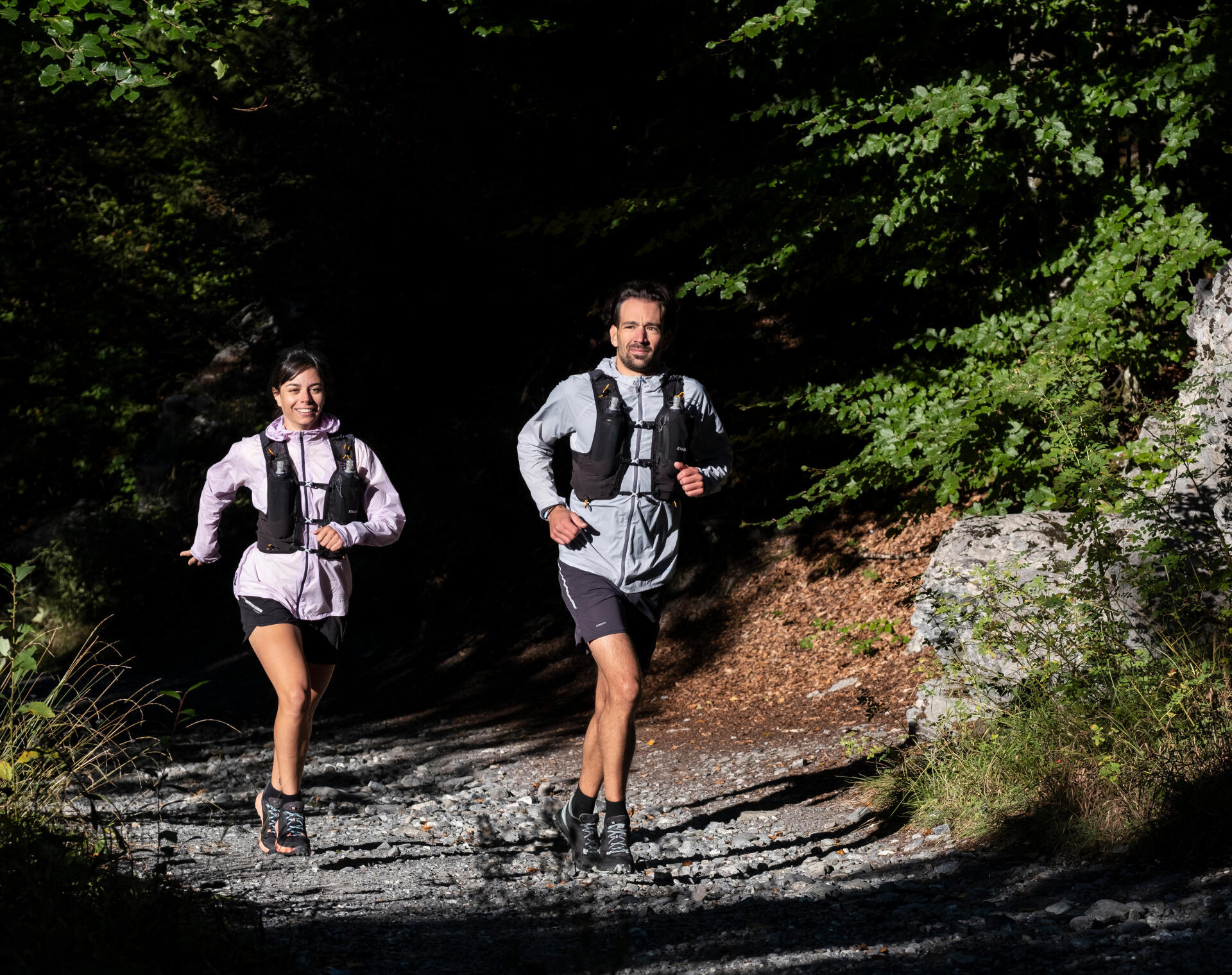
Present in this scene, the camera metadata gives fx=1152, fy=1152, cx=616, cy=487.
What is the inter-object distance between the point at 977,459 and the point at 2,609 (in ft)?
36.7

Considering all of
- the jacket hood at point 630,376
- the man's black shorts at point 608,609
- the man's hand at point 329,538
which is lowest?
the man's black shorts at point 608,609

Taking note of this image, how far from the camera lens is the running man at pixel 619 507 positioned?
182 inches

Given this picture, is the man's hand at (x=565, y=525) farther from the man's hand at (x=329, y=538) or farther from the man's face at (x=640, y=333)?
the man's hand at (x=329, y=538)

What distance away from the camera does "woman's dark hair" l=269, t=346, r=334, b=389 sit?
5.00 m

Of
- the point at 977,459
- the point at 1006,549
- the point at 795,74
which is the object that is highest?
the point at 795,74

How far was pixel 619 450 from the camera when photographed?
15.3ft

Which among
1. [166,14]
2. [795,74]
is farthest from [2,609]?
[795,74]

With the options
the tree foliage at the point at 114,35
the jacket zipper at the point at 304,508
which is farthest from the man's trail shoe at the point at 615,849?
the tree foliage at the point at 114,35

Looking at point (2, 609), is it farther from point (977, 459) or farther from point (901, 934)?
point (901, 934)

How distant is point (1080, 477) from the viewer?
5.09 m

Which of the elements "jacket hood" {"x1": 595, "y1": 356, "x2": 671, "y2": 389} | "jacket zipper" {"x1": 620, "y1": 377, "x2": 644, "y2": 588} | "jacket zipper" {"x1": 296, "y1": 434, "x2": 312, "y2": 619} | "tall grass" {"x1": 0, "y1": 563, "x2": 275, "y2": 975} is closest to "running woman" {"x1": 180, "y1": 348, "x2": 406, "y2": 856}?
"jacket zipper" {"x1": 296, "y1": 434, "x2": 312, "y2": 619}

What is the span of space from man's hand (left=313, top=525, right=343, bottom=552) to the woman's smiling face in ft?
1.66

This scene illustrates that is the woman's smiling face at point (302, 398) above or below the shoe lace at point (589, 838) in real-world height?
above

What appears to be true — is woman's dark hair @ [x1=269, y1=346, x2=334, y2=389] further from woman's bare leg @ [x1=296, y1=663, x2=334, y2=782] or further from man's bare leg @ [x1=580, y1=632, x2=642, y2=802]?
man's bare leg @ [x1=580, y1=632, x2=642, y2=802]
